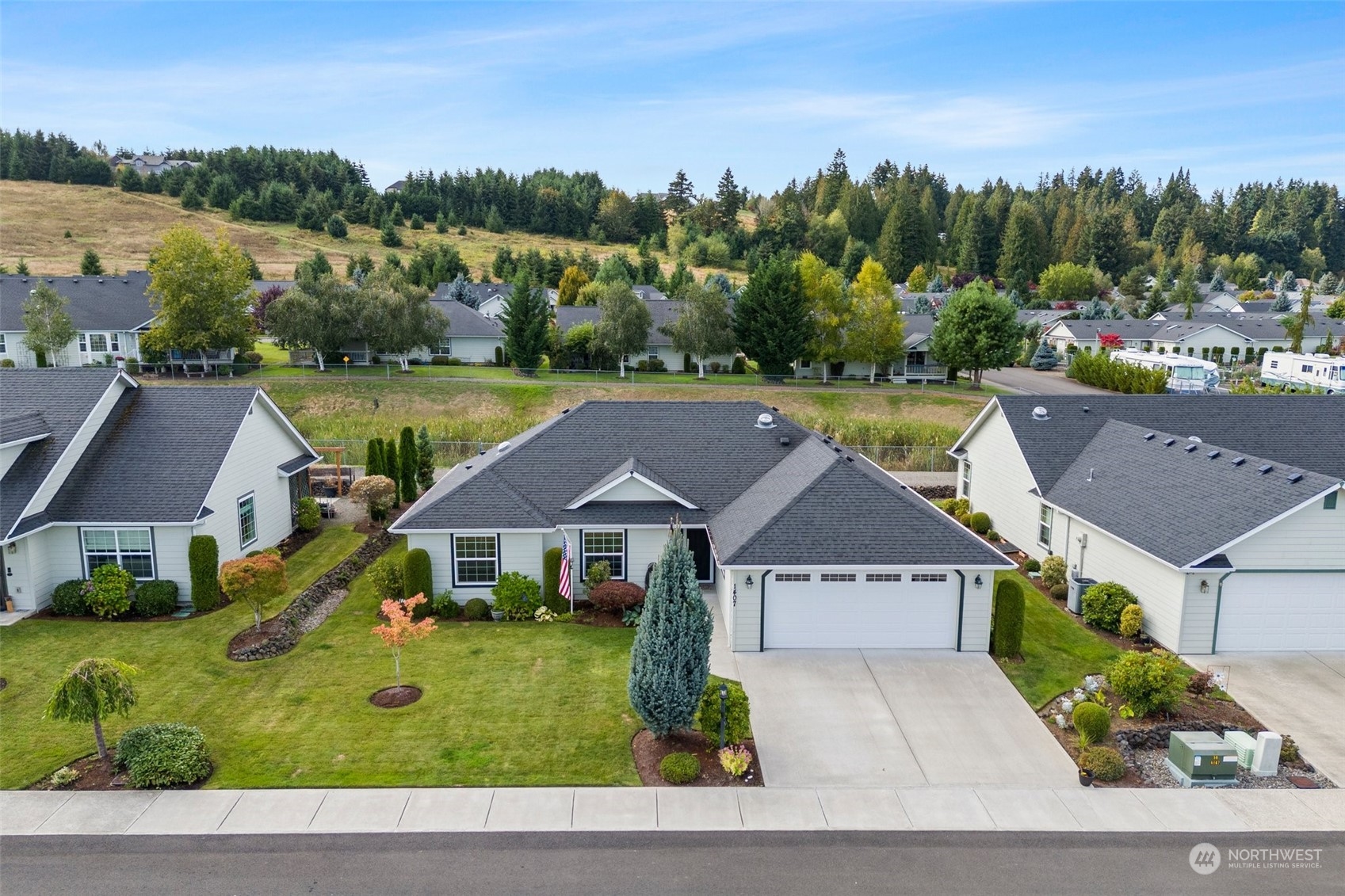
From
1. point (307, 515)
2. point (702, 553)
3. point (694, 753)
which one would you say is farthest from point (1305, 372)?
point (307, 515)

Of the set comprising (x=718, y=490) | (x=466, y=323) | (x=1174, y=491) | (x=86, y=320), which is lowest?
(x=718, y=490)

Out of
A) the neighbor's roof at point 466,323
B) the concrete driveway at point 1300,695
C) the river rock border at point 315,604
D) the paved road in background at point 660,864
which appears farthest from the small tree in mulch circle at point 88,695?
the neighbor's roof at point 466,323

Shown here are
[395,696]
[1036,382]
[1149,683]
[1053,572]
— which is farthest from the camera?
[1036,382]

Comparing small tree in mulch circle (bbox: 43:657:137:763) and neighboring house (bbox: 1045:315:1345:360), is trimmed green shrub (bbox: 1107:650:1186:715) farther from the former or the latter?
neighboring house (bbox: 1045:315:1345:360)

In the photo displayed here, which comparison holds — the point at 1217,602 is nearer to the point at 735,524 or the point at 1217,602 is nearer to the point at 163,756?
the point at 735,524

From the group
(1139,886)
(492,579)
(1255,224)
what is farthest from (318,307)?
(1255,224)

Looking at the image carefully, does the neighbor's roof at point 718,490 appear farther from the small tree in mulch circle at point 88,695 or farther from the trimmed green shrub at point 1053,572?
the small tree in mulch circle at point 88,695

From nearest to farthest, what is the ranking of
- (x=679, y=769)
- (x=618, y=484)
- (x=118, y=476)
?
(x=679, y=769) → (x=118, y=476) → (x=618, y=484)

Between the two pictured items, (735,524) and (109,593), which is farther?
(735,524)

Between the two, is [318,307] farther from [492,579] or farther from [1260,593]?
[1260,593]
